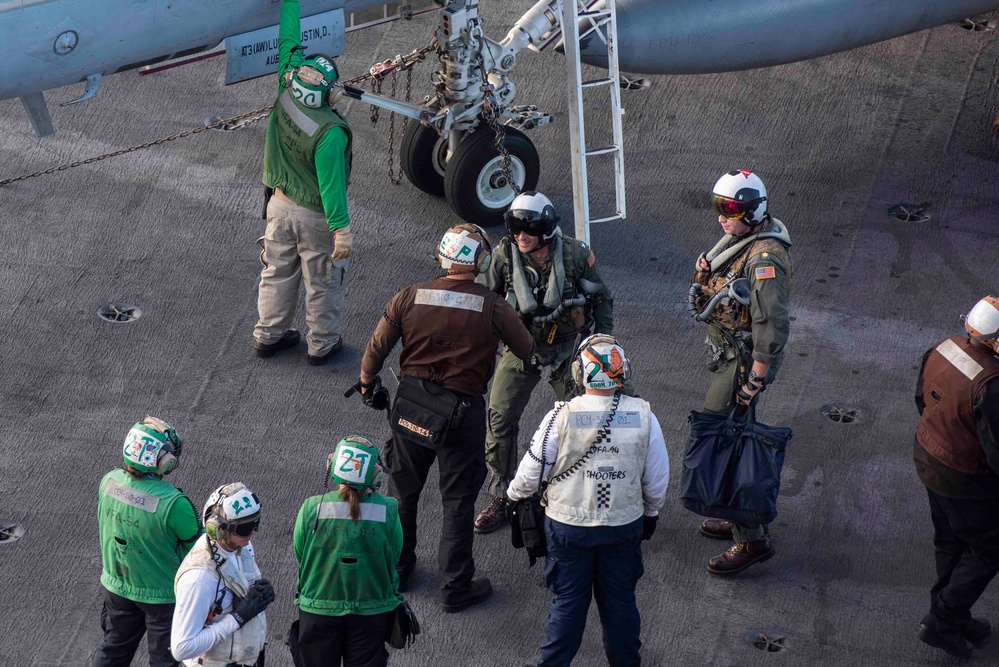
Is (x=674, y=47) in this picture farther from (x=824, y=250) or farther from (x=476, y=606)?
(x=476, y=606)

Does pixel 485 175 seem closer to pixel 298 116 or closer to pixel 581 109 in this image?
pixel 581 109

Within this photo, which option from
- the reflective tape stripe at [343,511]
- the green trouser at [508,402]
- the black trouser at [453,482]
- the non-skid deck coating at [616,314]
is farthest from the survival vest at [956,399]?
the reflective tape stripe at [343,511]

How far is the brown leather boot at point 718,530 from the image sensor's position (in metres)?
6.72

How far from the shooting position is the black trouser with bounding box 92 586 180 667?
17.1 ft

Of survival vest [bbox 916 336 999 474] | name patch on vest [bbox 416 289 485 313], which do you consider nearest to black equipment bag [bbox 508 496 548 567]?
name patch on vest [bbox 416 289 485 313]

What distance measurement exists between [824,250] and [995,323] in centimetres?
345

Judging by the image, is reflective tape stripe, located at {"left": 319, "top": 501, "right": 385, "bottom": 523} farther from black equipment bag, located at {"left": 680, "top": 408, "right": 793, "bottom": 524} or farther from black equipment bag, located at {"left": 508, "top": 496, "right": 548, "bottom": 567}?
black equipment bag, located at {"left": 680, "top": 408, "right": 793, "bottom": 524}

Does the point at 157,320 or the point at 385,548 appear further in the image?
the point at 157,320

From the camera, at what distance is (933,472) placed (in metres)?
5.91

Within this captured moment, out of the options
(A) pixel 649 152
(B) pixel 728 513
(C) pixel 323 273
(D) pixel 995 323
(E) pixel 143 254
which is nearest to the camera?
(D) pixel 995 323

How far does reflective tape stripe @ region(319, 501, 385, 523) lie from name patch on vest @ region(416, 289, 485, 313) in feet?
3.96

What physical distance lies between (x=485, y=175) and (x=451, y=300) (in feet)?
10.4

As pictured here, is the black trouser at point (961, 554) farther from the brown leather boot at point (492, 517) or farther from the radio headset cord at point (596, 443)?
the brown leather boot at point (492, 517)

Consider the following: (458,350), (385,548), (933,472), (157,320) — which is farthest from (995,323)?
(157,320)
